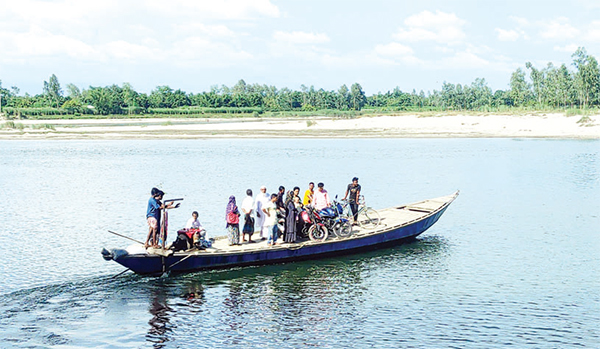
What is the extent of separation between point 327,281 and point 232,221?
3.17m

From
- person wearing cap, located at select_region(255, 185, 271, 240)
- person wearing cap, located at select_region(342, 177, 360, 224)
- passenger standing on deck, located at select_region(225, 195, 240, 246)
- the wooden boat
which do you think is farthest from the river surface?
person wearing cap, located at select_region(342, 177, 360, 224)

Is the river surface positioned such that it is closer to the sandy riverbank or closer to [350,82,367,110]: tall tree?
the sandy riverbank

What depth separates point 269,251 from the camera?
57.8 ft

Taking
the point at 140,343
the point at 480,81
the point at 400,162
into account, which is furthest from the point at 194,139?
the point at 480,81

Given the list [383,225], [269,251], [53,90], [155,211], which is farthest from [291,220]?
[53,90]

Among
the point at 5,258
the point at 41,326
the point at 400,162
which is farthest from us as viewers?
the point at 400,162

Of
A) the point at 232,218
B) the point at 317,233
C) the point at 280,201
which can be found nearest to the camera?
the point at 232,218

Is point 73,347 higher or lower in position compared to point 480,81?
lower

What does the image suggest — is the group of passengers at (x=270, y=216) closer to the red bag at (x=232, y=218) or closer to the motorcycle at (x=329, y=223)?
the red bag at (x=232, y=218)

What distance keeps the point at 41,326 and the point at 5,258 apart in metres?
6.87

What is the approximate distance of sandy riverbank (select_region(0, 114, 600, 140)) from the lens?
7088 centimetres

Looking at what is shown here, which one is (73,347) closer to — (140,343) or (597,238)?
(140,343)

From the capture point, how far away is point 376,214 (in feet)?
73.2

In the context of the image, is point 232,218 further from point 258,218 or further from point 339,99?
point 339,99
